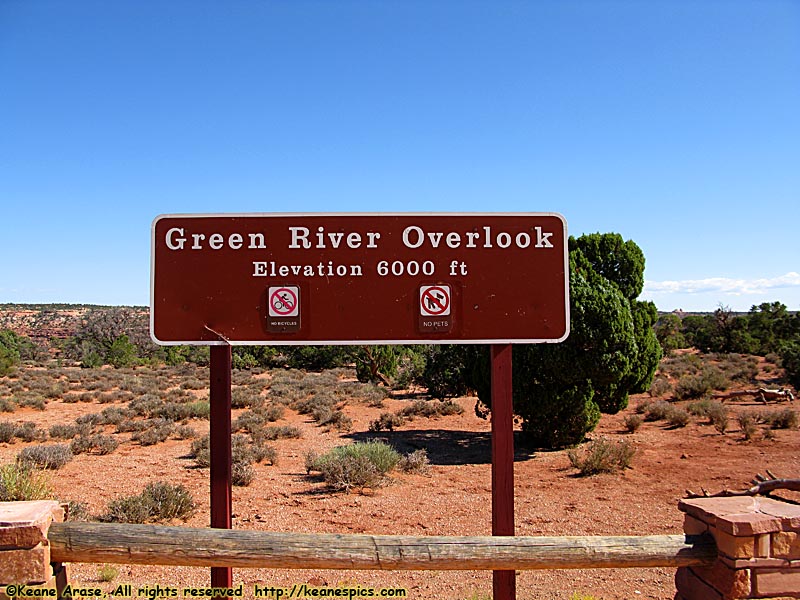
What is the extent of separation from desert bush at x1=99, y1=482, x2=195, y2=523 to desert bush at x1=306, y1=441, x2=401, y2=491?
7.25 feet

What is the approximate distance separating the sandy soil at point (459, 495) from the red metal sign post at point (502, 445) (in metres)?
2.07

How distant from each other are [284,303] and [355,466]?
19.5 ft

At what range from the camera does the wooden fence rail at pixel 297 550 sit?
10.7 ft

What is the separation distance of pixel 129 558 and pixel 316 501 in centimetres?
517

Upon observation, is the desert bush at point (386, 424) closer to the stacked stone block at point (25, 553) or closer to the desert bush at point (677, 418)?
the desert bush at point (677, 418)

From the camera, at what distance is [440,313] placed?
371 centimetres

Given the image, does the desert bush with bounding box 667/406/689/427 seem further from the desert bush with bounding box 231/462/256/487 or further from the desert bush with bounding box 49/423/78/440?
the desert bush with bounding box 49/423/78/440

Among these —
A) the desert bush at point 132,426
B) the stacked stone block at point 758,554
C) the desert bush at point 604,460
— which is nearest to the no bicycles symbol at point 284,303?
the stacked stone block at point 758,554

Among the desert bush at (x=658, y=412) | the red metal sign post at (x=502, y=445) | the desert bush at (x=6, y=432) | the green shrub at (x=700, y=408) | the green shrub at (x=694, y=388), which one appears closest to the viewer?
the red metal sign post at (x=502, y=445)

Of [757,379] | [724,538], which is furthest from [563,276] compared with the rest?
[757,379]

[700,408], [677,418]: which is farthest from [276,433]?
[700,408]

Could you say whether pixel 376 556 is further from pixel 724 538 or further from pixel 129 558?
pixel 724 538

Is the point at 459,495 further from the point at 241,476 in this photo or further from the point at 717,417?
the point at 717,417

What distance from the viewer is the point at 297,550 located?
328cm
